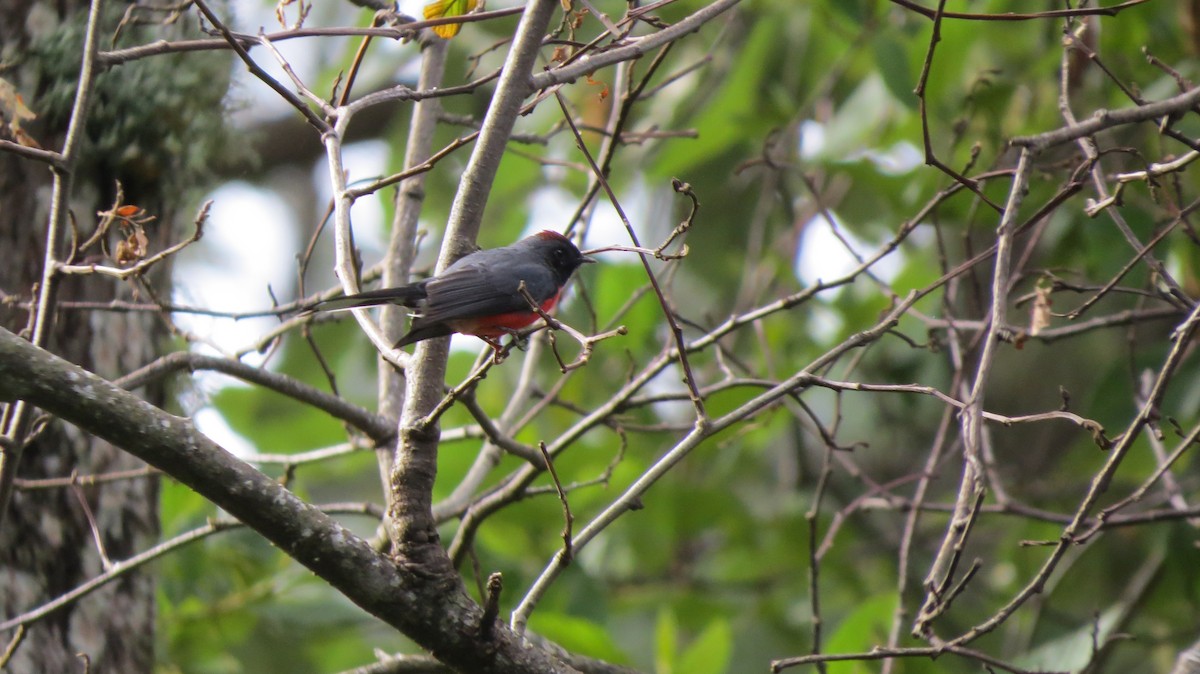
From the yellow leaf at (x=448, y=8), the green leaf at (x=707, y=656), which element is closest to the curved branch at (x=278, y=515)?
the yellow leaf at (x=448, y=8)

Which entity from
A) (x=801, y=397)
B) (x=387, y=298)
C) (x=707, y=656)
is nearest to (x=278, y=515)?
(x=387, y=298)

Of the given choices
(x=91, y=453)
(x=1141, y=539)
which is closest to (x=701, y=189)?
(x=1141, y=539)

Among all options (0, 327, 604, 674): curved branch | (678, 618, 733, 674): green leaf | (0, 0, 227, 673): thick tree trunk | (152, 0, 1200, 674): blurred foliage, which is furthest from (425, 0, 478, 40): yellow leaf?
(678, 618, 733, 674): green leaf

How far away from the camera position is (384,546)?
270 centimetres

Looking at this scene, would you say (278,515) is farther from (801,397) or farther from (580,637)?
(801,397)

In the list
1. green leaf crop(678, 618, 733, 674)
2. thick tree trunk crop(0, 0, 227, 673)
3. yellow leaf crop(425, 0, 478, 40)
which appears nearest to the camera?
yellow leaf crop(425, 0, 478, 40)

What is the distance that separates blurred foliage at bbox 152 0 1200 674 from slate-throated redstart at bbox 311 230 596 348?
579 millimetres

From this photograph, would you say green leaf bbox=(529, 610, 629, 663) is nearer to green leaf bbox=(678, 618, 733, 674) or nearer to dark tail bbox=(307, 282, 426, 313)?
green leaf bbox=(678, 618, 733, 674)

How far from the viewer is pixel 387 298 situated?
2914 mm

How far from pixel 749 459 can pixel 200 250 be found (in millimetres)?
6601

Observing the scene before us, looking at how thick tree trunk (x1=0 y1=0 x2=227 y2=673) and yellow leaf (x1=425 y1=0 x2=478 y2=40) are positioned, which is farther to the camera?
thick tree trunk (x1=0 y1=0 x2=227 y2=673)

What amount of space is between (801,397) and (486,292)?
1.83m

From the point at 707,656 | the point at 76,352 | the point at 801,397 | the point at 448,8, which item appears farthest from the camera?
the point at 801,397

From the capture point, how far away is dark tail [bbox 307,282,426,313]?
281 centimetres
